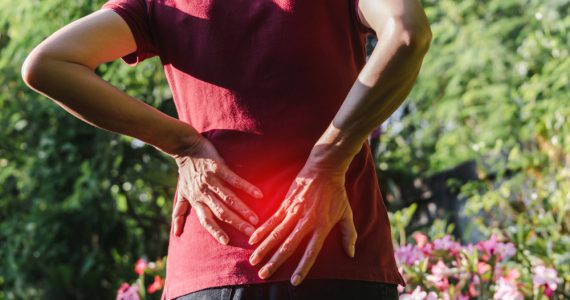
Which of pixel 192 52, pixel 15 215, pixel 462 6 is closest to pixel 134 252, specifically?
pixel 15 215

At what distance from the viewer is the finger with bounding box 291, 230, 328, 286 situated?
1.30 m

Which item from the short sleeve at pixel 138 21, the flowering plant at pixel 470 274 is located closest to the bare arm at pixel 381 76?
the short sleeve at pixel 138 21

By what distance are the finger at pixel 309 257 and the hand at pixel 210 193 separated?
10 cm

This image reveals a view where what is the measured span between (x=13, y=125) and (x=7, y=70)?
35 cm

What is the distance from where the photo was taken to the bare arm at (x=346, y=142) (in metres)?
1.28

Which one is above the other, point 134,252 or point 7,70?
point 7,70

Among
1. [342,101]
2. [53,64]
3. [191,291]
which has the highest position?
[53,64]

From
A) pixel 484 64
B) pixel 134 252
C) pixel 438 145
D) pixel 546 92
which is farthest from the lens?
pixel 438 145

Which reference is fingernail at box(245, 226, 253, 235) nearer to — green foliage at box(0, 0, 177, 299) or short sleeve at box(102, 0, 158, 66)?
short sleeve at box(102, 0, 158, 66)

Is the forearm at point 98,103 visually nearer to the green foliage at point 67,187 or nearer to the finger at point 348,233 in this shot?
the finger at point 348,233

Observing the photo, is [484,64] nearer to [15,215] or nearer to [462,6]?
[462,6]

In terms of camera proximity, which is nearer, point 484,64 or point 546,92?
point 546,92

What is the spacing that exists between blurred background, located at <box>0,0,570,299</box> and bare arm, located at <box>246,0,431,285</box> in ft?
8.56

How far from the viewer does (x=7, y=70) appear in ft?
17.0
